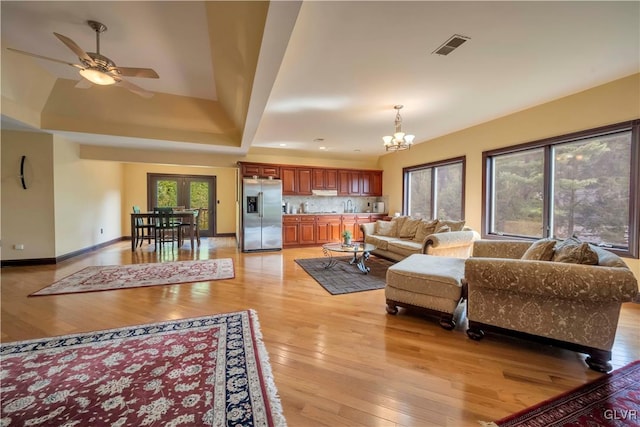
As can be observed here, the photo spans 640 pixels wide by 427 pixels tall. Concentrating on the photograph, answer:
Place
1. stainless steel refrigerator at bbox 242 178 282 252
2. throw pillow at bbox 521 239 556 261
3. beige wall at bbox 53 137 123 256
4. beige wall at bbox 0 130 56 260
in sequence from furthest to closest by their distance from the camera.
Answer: stainless steel refrigerator at bbox 242 178 282 252
beige wall at bbox 53 137 123 256
beige wall at bbox 0 130 56 260
throw pillow at bbox 521 239 556 261

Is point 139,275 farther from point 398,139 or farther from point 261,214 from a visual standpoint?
point 398,139

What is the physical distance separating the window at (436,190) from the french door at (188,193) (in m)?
6.43

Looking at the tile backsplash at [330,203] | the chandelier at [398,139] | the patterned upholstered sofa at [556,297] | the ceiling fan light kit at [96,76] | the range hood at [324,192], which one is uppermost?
the ceiling fan light kit at [96,76]

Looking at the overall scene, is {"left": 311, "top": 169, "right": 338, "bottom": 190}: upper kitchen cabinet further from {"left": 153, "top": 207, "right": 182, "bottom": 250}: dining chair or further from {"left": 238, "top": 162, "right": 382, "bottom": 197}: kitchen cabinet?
{"left": 153, "top": 207, "right": 182, "bottom": 250}: dining chair

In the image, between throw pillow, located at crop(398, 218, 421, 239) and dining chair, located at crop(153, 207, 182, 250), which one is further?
dining chair, located at crop(153, 207, 182, 250)

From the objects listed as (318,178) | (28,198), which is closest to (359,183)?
(318,178)

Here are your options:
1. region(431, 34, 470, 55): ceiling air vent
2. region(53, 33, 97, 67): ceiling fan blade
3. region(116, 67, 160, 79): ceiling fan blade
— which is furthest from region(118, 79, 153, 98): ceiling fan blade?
region(431, 34, 470, 55): ceiling air vent

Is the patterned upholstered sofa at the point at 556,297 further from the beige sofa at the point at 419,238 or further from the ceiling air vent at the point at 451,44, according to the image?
the ceiling air vent at the point at 451,44

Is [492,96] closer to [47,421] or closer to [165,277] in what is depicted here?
[47,421]

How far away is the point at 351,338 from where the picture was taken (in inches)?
89.4

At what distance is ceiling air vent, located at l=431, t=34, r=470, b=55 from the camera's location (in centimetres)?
228

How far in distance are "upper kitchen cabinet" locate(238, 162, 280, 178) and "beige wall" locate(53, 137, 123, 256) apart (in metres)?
3.32

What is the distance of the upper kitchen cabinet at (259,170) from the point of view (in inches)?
249

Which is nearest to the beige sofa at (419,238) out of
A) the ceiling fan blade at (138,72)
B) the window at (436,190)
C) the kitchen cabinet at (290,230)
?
the window at (436,190)
